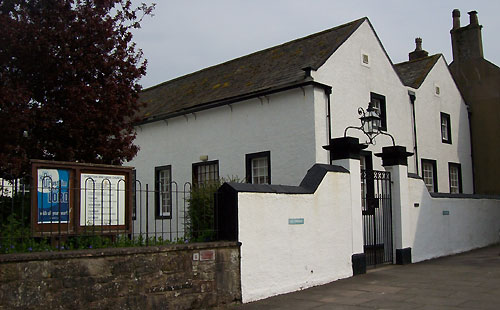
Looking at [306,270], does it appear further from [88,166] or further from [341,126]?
[341,126]

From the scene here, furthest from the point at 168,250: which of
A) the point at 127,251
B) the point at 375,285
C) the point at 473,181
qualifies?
the point at 473,181

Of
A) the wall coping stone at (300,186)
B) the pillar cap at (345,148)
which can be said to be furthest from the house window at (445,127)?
the wall coping stone at (300,186)

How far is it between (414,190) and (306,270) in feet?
16.6

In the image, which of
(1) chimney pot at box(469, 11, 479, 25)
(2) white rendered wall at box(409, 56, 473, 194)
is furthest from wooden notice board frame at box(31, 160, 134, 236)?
(1) chimney pot at box(469, 11, 479, 25)

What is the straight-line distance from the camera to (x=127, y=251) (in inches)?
272

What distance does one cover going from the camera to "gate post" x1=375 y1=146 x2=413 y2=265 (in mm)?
12422

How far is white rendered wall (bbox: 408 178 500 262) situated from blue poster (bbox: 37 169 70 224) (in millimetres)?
8586

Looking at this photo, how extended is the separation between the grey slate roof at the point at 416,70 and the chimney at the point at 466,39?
228 centimetres

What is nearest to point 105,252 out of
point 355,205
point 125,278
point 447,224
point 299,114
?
point 125,278

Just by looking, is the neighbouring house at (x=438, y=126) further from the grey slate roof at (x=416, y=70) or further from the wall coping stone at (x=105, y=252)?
the wall coping stone at (x=105, y=252)

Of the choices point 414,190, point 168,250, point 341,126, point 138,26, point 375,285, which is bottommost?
point 375,285

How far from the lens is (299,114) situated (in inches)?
580

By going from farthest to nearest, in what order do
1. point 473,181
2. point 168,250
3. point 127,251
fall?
point 473,181, point 168,250, point 127,251

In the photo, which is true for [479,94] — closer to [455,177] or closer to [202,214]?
[455,177]
